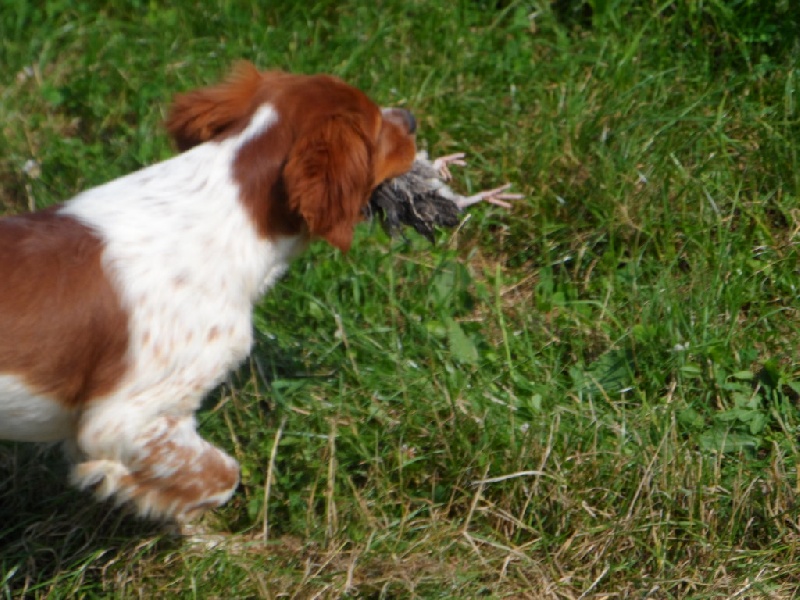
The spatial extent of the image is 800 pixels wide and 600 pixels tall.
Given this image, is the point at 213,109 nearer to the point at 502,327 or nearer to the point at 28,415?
the point at 28,415

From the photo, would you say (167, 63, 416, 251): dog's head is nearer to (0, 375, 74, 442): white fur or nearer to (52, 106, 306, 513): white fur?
(52, 106, 306, 513): white fur

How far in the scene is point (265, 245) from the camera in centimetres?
333

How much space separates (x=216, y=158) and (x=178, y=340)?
0.54m

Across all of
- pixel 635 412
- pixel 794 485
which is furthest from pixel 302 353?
pixel 794 485

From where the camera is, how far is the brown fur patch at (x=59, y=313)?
9.87ft

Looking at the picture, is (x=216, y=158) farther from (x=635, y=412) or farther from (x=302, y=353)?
(x=635, y=412)

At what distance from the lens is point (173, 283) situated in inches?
125

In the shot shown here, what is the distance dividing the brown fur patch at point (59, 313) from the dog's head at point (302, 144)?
480 mm

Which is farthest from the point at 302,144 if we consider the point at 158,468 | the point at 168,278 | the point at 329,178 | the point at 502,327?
the point at 502,327

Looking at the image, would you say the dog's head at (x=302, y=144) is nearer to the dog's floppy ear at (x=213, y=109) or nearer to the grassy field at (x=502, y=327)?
the dog's floppy ear at (x=213, y=109)

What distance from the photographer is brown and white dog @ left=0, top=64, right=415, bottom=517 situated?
3.06 m

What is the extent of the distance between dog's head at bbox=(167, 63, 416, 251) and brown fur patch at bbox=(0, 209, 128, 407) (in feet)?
1.57

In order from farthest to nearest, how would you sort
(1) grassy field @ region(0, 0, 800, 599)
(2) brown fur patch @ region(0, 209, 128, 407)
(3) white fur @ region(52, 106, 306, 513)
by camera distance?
(1) grassy field @ region(0, 0, 800, 599) → (3) white fur @ region(52, 106, 306, 513) → (2) brown fur patch @ region(0, 209, 128, 407)

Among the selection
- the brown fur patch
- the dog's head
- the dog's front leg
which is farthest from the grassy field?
the dog's head
